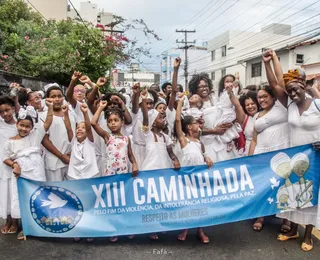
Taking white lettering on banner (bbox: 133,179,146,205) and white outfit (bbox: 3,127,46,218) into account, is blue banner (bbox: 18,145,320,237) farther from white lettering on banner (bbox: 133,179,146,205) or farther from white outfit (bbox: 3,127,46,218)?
white outfit (bbox: 3,127,46,218)

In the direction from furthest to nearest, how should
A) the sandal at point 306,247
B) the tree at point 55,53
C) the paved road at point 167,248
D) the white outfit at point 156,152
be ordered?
the tree at point 55,53, the white outfit at point 156,152, the sandal at point 306,247, the paved road at point 167,248

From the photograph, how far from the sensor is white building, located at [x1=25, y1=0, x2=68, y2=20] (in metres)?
31.0

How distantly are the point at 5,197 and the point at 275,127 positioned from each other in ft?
10.8

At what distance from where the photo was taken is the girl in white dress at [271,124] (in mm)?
3947

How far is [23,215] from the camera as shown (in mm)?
3838

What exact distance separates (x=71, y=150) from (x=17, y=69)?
31.1ft

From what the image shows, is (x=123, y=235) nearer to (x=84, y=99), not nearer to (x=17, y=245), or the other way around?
(x=17, y=245)

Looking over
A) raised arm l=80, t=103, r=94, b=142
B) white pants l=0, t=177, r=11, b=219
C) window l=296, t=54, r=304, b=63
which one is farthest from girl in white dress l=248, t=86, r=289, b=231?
window l=296, t=54, r=304, b=63

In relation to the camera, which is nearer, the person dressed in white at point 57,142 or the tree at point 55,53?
the person dressed in white at point 57,142

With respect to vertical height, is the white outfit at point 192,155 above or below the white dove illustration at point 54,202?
above

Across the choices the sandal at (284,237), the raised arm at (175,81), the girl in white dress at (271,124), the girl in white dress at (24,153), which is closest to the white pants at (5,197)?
the girl in white dress at (24,153)

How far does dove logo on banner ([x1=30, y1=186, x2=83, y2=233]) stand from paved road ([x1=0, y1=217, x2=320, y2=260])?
0.73 feet

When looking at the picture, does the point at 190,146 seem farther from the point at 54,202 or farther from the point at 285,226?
the point at 54,202

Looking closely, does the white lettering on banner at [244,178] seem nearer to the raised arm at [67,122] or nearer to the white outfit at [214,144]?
the white outfit at [214,144]
